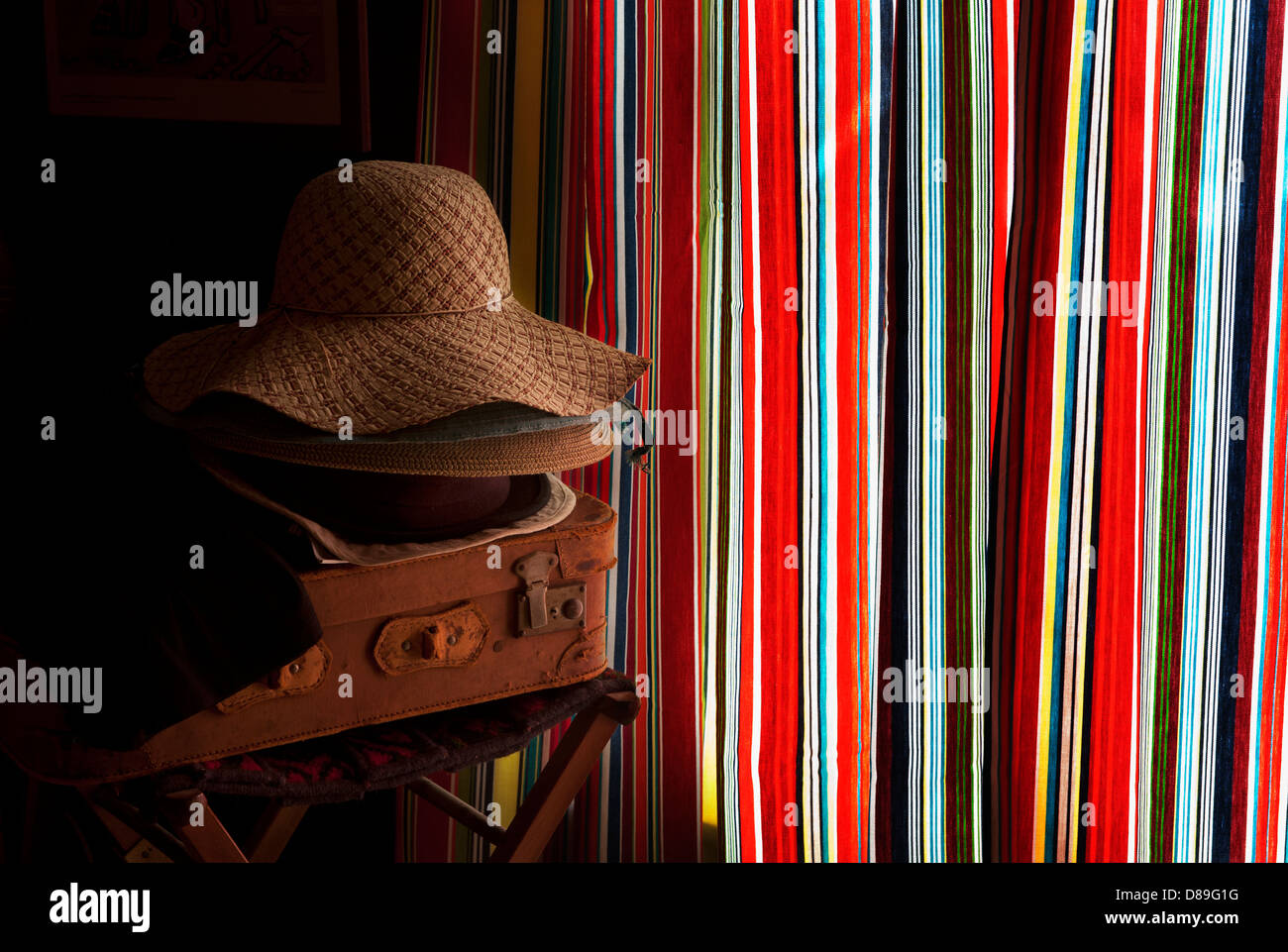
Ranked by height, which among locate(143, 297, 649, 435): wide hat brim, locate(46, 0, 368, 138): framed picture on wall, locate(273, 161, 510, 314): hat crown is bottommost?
locate(143, 297, 649, 435): wide hat brim

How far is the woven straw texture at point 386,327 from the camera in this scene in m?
1.24

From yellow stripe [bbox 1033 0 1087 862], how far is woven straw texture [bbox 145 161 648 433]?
64 centimetres

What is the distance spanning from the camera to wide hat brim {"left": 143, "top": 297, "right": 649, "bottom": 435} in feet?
4.02

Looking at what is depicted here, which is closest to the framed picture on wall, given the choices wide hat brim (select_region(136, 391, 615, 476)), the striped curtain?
the striped curtain

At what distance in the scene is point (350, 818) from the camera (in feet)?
6.57

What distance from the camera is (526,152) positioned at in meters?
1.63

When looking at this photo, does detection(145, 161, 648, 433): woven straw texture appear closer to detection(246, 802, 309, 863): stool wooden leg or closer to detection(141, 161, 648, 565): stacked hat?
detection(141, 161, 648, 565): stacked hat

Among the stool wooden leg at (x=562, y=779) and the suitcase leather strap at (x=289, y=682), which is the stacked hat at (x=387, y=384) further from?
the stool wooden leg at (x=562, y=779)

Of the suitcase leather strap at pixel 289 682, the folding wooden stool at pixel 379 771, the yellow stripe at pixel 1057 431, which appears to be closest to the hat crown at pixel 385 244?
the suitcase leather strap at pixel 289 682

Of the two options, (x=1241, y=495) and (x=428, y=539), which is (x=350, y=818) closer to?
(x=428, y=539)

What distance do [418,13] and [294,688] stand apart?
3.59 feet

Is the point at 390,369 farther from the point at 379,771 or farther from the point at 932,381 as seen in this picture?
the point at 932,381
